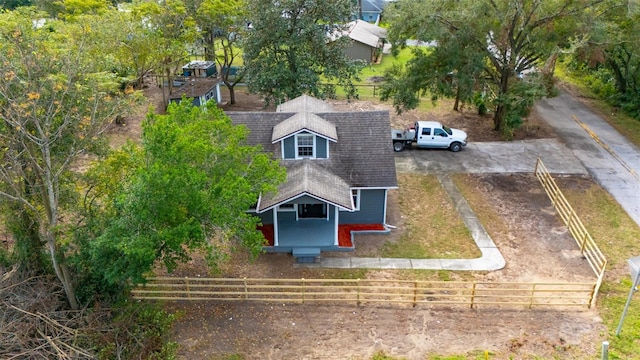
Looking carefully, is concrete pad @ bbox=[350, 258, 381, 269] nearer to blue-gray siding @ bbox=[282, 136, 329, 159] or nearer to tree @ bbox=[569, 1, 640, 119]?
blue-gray siding @ bbox=[282, 136, 329, 159]

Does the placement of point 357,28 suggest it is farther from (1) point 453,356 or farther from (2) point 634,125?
(1) point 453,356

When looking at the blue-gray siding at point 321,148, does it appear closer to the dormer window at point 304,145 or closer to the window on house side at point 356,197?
the dormer window at point 304,145

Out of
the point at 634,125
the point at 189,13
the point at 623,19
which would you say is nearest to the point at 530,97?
the point at 623,19

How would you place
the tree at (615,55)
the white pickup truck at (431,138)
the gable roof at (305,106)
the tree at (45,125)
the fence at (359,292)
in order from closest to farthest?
the tree at (45,125) < the fence at (359,292) < the gable roof at (305,106) < the tree at (615,55) < the white pickup truck at (431,138)

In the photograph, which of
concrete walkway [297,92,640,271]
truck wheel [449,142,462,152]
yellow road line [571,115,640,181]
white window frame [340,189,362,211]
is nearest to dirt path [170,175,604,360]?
white window frame [340,189,362,211]

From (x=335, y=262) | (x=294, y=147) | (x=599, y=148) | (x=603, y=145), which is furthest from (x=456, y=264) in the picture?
(x=603, y=145)

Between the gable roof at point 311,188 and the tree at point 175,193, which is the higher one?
the tree at point 175,193

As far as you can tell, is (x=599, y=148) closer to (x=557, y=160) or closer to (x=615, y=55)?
(x=557, y=160)

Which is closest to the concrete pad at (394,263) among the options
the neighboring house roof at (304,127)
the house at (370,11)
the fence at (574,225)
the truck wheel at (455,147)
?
the neighboring house roof at (304,127)
